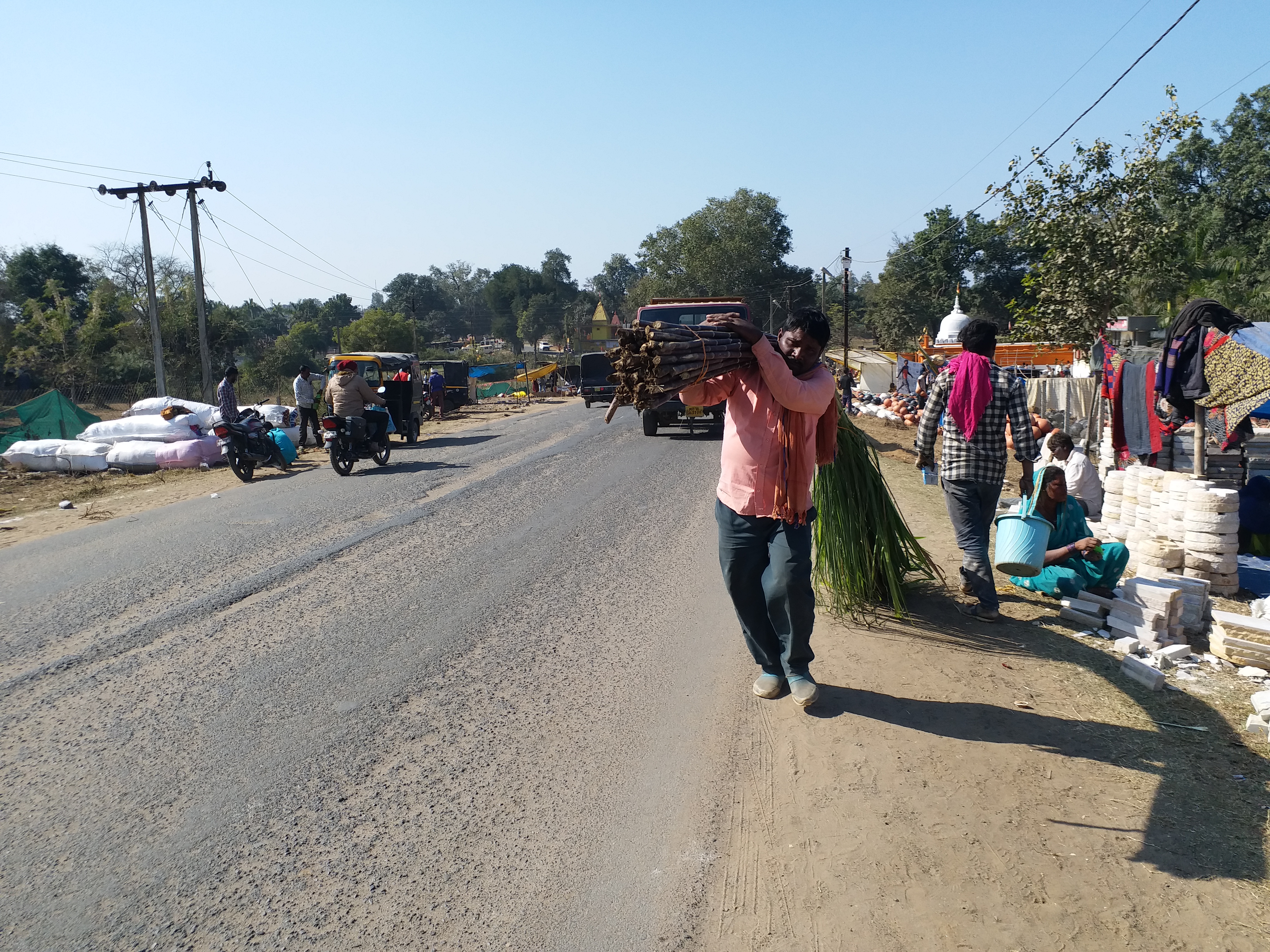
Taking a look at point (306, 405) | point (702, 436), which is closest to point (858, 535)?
point (702, 436)

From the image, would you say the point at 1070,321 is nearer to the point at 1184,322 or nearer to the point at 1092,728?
the point at 1184,322

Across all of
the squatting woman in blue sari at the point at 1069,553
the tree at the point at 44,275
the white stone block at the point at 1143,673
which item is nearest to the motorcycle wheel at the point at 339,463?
the squatting woman in blue sari at the point at 1069,553

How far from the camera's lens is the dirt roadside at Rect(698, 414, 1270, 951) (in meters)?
2.58

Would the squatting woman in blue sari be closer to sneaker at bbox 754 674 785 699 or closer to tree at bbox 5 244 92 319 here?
sneaker at bbox 754 674 785 699

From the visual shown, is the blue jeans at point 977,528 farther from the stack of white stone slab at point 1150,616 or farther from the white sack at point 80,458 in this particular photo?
the white sack at point 80,458

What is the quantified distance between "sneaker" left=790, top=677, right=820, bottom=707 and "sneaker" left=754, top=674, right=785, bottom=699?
0.09 meters

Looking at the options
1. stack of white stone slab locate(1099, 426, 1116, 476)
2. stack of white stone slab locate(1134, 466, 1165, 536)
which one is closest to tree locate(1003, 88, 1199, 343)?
stack of white stone slab locate(1099, 426, 1116, 476)

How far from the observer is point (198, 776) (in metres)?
3.45

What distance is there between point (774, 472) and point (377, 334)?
62218 millimetres

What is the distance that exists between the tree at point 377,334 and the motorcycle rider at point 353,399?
162 feet

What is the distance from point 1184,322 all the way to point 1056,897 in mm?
6040

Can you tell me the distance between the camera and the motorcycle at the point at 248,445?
12234 mm

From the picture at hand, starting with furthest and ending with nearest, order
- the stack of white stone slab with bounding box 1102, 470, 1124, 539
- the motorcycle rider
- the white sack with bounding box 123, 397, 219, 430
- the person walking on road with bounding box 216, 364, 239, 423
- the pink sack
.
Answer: the white sack with bounding box 123, 397, 219, 430, the pink sack, the person walking on road with bounding box 216, 364, 239, 423, the motorcycle rider, the stack of white stone slab with bounding box 1102, 470, 1124, 539

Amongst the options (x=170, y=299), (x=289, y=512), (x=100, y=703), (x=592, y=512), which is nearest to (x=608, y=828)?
(x=100, y=703)
